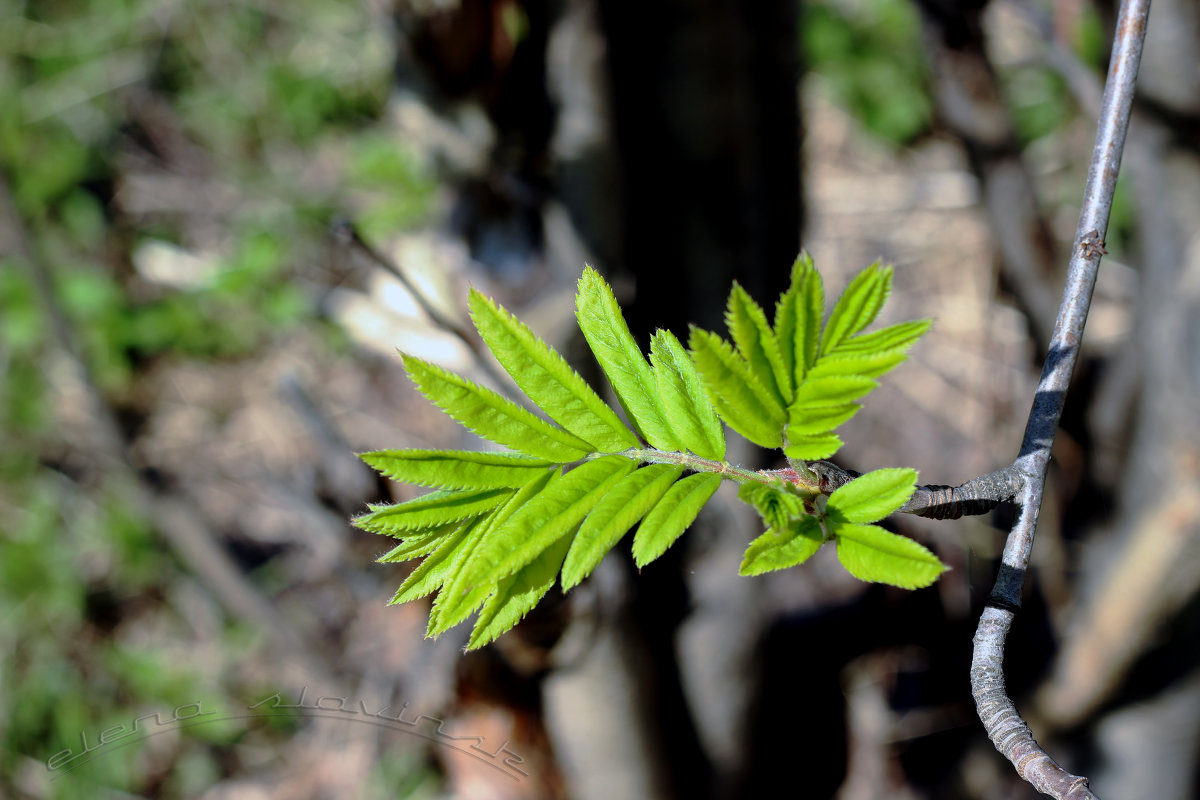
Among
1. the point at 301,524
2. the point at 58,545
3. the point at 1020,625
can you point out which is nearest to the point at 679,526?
the point at 1020,625

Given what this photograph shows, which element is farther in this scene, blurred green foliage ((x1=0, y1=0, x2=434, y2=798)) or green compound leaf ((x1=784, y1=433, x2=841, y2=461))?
blurred green foliage ((x1=0, y1=0, x2=434, y2=798))

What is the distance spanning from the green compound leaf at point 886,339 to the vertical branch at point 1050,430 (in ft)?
0.31

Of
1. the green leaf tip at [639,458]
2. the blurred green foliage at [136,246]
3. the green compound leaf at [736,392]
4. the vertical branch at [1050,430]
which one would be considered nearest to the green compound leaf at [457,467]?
the green leaf tip at [639,458]

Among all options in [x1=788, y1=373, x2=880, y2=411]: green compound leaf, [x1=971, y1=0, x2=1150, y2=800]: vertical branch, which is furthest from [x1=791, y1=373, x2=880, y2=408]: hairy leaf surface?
[x1=971, y1=0, x2=1150, y2=800]: vertical branch

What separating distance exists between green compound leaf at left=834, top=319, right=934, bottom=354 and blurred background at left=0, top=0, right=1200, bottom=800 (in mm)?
522

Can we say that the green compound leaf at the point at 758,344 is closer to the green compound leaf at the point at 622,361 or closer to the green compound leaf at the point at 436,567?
the green compound leaf at the point at 622,361

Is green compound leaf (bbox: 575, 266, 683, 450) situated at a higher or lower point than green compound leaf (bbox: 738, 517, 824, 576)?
higher

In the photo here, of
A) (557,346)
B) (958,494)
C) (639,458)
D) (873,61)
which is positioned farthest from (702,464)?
(873,61)

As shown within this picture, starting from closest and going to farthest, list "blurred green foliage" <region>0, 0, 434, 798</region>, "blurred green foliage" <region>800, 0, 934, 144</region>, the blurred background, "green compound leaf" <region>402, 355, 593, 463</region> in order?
"green compound leaf" <region>402, 355, 593, 463</region> → the blurred background → "blurred green foliage" <region>0, 0, 434, 798</region> → "blurred green foliage" <region>800, 0, 934, 144</region>

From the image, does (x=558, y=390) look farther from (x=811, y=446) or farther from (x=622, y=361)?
(x=811, y=446)

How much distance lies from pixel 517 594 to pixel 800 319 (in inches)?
9.3

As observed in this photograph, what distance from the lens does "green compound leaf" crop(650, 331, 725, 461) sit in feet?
1.82

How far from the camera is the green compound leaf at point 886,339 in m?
0.48

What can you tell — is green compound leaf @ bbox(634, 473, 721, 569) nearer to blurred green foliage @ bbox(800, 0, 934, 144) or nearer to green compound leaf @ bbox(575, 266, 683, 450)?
green compound leaf @ bbox(575, 266, 683, 450)
